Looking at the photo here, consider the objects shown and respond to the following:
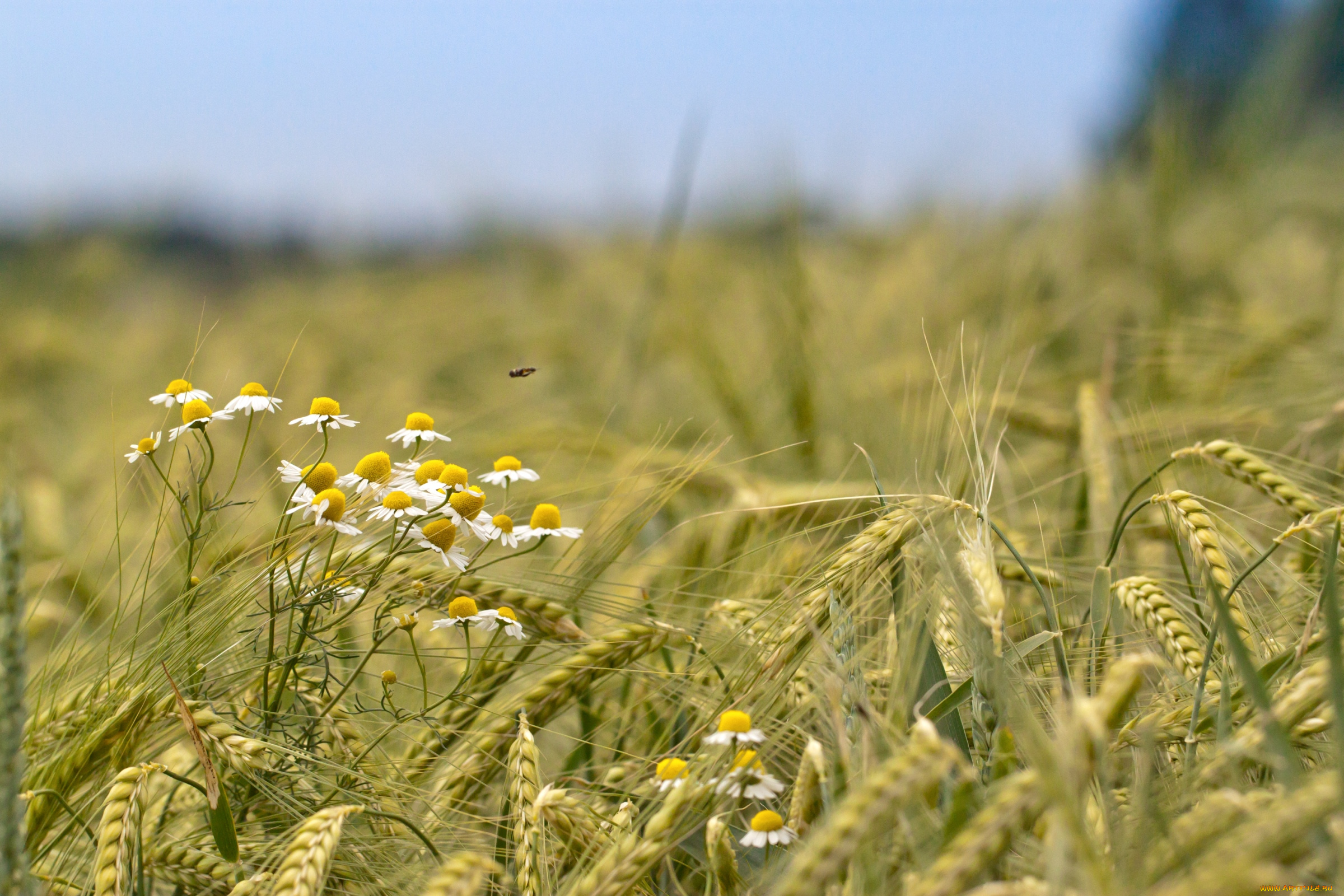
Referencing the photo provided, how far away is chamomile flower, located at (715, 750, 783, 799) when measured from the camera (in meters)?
0.62

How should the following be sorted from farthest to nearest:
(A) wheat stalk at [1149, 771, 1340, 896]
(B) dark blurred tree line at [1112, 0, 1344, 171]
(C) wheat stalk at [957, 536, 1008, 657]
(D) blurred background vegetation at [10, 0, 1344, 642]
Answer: (B) dark blurred tree line at [1112, 0, 1344, 171]
(D) blurred background vegetation at [10, 0, 1344, 642]
(C) wheat stalk at [957, 536, 1008, 657]
(A) wheat stalk at [1149, 771, 1340, 896]

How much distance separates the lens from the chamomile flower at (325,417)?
0.75 meters

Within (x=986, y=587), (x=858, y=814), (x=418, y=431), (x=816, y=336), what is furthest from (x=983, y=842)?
(x=816, y=336)

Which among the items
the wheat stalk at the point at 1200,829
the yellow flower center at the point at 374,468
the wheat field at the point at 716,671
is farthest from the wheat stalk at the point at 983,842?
the yellow flower center at the point at 374,468

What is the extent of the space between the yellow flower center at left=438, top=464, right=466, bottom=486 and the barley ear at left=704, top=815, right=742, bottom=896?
33 cm

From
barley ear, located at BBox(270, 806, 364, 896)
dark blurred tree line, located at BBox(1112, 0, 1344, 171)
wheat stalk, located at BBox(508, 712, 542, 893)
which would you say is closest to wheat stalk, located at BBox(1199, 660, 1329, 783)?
wheat stalk, located at BBox(508, 712, 542, 893)

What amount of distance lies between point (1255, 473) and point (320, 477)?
0.91 metres

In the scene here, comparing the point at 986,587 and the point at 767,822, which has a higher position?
the point at 986,587

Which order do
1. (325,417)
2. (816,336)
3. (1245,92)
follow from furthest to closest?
(1245,92)
(816,336)
(325,417)

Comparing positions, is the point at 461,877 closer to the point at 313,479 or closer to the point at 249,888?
the point at 249,888

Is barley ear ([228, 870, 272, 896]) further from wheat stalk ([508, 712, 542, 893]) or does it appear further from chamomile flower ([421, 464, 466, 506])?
chamomile flower ([421, 464, 466, 506])

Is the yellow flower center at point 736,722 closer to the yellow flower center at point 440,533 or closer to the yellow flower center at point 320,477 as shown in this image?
the yellow flower center at point 440,533

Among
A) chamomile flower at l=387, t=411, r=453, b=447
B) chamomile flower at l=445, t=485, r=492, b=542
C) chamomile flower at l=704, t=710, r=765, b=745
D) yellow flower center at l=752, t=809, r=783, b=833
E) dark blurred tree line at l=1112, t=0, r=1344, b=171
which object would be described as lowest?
yellow flower center at l=752, t=809, r=783, b=833

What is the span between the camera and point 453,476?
700 millimetres
